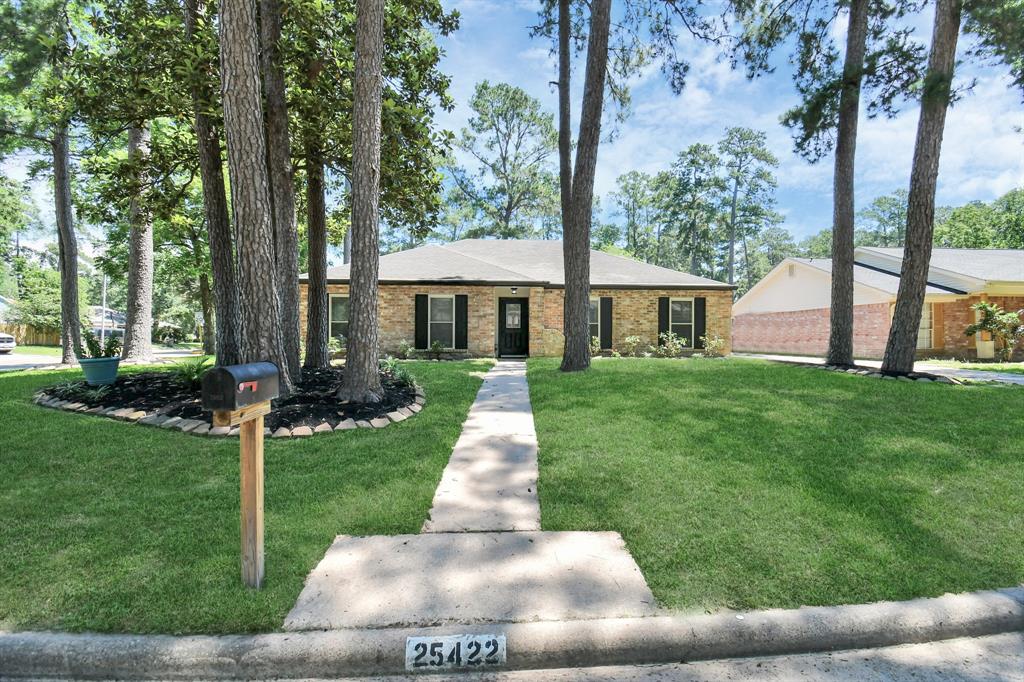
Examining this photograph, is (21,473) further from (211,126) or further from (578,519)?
(211,126)

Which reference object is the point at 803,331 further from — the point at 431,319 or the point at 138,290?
the point at 138,290

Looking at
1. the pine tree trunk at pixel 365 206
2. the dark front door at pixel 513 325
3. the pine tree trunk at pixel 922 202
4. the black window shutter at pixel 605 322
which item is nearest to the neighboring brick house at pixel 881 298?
the black window shutter at pixel 605 322

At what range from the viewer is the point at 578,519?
9.86 ft

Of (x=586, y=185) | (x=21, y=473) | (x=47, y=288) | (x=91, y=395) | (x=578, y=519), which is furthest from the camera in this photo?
(x=47, y=288)

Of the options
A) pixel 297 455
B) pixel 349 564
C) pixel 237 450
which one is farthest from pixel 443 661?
pixel 237 450

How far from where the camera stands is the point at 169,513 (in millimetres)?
2988

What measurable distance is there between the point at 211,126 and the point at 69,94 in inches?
121

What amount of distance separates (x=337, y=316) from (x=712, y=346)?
38.9 feet

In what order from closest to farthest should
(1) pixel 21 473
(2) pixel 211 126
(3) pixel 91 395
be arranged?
(1) pixel 21 473
(3) pixel 91 395
(2) pixel 211 126

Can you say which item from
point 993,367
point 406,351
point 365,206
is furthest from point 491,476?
point 993,367

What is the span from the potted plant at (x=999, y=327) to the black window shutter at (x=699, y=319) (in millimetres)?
8353

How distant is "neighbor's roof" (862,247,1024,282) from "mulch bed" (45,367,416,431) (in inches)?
778

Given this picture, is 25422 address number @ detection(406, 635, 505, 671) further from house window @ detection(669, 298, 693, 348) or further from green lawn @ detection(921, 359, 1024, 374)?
green lawn @ detection(921, 359, 1024, 374)

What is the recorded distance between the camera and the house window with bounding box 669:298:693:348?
14.9 meters
